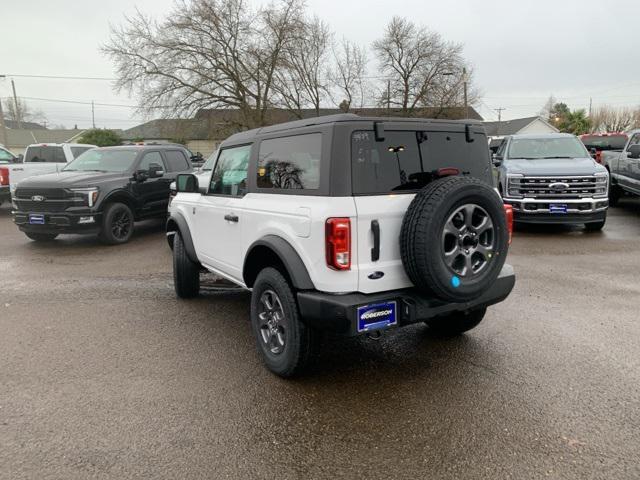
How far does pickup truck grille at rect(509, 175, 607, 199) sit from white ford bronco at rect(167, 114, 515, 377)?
5668 mm

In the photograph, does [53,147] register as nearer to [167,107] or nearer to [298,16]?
[167,107]

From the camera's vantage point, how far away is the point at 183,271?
5.45 metres

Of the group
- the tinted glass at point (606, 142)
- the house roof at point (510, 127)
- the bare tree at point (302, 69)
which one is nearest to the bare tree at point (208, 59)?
the bare tree at point (302, 69)

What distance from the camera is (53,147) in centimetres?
1370

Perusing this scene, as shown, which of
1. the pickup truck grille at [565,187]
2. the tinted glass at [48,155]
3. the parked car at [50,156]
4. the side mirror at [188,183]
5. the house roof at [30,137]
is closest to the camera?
the side mirror at [188,183]

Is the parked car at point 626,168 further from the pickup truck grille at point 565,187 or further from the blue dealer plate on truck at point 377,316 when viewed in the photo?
the blue dealer plate on truck at point 377,316

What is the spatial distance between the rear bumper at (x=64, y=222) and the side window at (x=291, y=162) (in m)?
6.01

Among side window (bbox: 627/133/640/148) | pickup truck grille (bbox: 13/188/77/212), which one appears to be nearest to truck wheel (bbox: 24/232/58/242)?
pickup truck grille (bbox: 13/188/77/212)

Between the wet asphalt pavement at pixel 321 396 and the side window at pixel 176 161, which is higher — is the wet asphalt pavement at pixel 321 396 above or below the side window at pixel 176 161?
below

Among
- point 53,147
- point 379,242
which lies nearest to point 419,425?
point 379,242

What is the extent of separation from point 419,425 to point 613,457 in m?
1.05

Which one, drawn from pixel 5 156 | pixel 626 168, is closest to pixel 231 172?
pixel 626 168

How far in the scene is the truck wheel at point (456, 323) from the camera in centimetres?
412

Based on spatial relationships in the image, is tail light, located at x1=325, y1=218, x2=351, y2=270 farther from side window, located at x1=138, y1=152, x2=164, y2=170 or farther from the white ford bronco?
side window, located at x1=138, y1=152, x2=164, y2=170
